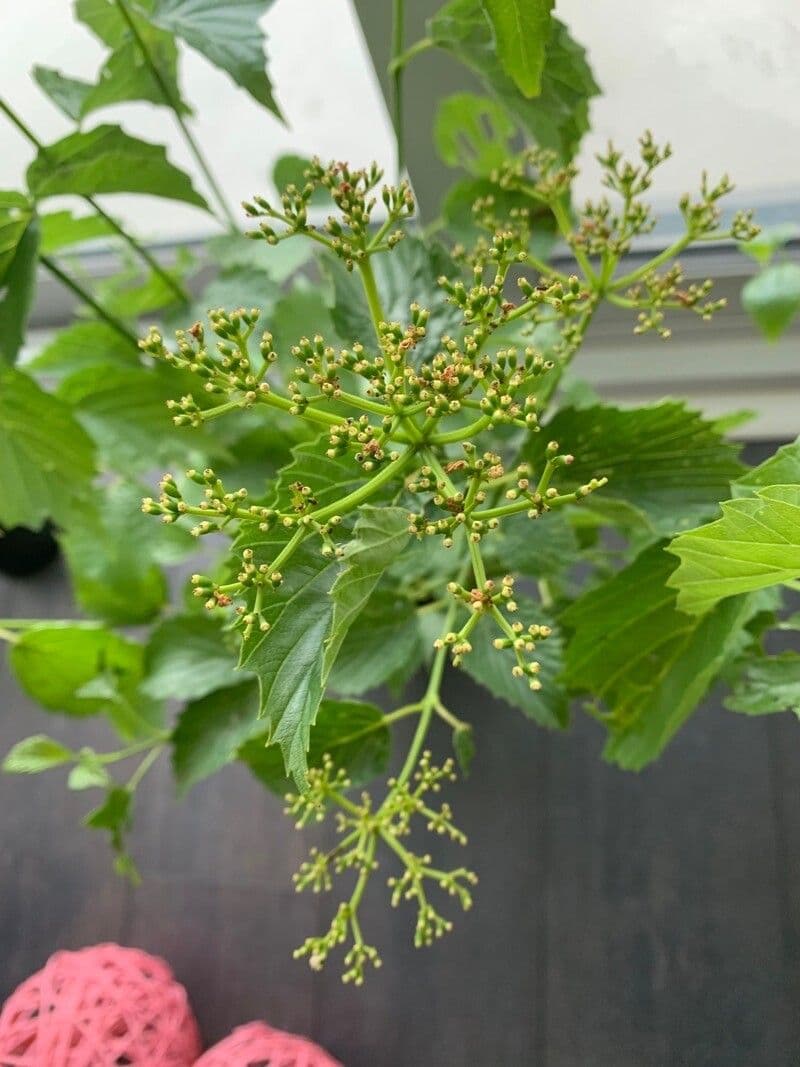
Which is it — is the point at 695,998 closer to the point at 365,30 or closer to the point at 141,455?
the point at 141,455

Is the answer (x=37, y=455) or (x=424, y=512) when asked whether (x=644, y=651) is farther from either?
(x=37, y=455)

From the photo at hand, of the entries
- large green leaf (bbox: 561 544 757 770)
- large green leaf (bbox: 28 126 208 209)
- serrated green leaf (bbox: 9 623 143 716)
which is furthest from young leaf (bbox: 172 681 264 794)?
large green leaf (bbox: 28 126 208 209)

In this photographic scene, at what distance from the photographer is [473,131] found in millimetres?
740

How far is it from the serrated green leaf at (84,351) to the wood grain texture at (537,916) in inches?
16.9

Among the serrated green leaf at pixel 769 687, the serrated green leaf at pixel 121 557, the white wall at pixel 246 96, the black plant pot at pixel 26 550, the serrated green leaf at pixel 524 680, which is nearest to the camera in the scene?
the serrated green leaf at pixel 769 687

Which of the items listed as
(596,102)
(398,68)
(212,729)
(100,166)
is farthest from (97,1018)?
(596,102)

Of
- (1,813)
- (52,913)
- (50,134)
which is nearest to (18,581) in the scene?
(1,813)

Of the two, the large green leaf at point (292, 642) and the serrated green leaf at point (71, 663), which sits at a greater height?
the large green leaf at point (292, 642)

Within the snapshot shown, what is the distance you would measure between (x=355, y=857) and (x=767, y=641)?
49cm

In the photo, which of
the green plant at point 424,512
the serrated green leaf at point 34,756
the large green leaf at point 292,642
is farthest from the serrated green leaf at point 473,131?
the serrated green leaf at point 34,756

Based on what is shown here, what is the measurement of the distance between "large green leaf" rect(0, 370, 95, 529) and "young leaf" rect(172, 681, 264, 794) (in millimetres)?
187

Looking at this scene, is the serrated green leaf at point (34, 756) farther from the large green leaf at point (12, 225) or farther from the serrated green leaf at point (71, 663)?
the large green leaf at point (12, 225)

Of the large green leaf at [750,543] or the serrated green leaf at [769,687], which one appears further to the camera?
the serrated green leaf at [769,687]

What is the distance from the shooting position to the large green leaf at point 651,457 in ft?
1.70
